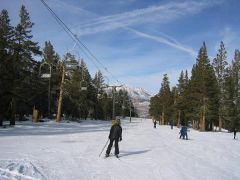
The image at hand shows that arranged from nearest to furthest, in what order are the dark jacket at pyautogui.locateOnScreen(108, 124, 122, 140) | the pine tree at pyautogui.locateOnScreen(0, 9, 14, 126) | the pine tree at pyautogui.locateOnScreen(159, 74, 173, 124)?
the dark jacket at pyautogui.locateOnScreen(108, 124, 122, 140) → the pine tree at pyautogui.locateOnScreen(0, 9, 14, 126) → the pine tree at pyautogui.locateOnScreen(159, 74, 173, 124)

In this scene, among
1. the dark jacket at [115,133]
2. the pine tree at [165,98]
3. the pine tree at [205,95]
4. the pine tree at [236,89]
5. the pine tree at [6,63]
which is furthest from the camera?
the pine tree at [165,98]

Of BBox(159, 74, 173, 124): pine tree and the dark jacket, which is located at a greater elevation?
BBox(159, 74, 173, 124): pine tree

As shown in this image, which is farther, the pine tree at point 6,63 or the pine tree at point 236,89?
the pine tree at point 236,89

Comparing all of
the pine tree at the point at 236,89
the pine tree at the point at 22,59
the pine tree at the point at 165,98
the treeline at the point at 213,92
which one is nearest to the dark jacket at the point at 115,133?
the pine tree at the point at 22,59

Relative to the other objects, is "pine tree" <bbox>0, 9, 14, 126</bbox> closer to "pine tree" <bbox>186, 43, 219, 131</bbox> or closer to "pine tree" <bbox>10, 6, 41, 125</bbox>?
"pine tree" <bbox>10, 6, 41, 125</bbox>

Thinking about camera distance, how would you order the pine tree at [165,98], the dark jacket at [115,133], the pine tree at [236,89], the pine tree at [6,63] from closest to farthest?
1. the dark jacket at [115,133]
2. the pine tree at [6,63]
3. the pine tree at [236,89]
4. the pine tree at [165,98]

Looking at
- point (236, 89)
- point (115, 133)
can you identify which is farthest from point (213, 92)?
point (115, 133)

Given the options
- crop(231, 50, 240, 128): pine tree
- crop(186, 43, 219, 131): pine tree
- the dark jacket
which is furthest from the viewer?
crop(231, 50, 240, 128): pine tree

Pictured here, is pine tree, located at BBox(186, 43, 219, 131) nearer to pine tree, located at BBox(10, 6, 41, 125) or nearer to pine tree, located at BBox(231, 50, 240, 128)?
pine tree, located at BBox(231, 50, 240, 128)

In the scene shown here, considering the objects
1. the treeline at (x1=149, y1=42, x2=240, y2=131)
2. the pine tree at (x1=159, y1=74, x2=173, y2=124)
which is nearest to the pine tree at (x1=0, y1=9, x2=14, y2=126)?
the treeline at (x1=149, y1=42, x2=240, y2=131)

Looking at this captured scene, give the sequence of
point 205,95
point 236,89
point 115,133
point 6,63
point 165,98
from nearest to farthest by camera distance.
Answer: point 115,133, point 6,63, point 205,95, point 236,89, point 165,98

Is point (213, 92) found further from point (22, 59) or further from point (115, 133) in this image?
point (115, 133)

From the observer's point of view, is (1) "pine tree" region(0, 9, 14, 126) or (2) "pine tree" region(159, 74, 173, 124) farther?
(2) "pine tree" region(159, 74, 173, 124)

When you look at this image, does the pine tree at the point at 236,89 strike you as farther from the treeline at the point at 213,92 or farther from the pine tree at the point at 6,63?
the pine tree at the point at 6,63
